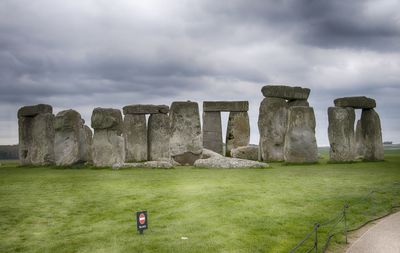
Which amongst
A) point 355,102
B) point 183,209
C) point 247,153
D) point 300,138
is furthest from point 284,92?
point 183,209

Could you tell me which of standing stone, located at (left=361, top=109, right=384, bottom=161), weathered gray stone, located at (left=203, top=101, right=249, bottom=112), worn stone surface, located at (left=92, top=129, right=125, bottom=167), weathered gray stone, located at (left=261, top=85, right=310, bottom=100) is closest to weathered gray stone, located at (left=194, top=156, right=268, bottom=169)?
worn stone surface, located at (left=92, top=129, right=125, bottom=167)

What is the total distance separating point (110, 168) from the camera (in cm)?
1995

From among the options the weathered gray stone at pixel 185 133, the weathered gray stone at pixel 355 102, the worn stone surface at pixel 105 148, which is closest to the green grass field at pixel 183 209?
the worn stone surface at pixel 105 148

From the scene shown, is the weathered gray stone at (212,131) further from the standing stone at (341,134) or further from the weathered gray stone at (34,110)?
the weathered gray stone at (34,110)

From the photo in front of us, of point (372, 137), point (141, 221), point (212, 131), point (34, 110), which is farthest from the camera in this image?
point (212, 131)

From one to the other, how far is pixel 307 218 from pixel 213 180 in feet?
18.0

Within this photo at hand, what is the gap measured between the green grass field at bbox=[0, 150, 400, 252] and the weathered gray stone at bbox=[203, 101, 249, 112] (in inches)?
532

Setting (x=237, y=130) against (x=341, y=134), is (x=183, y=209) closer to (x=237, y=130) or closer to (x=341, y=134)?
(x=341, y=134)

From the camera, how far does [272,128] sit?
24.5 meters

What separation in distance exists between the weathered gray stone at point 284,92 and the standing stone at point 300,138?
2.85 m

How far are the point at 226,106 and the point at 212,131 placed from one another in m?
1.94

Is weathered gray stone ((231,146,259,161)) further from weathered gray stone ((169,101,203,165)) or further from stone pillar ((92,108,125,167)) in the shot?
stone pillar ((92,108,125,167))

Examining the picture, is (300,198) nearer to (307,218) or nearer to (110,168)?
(307,218)

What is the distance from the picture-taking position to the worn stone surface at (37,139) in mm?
23734
